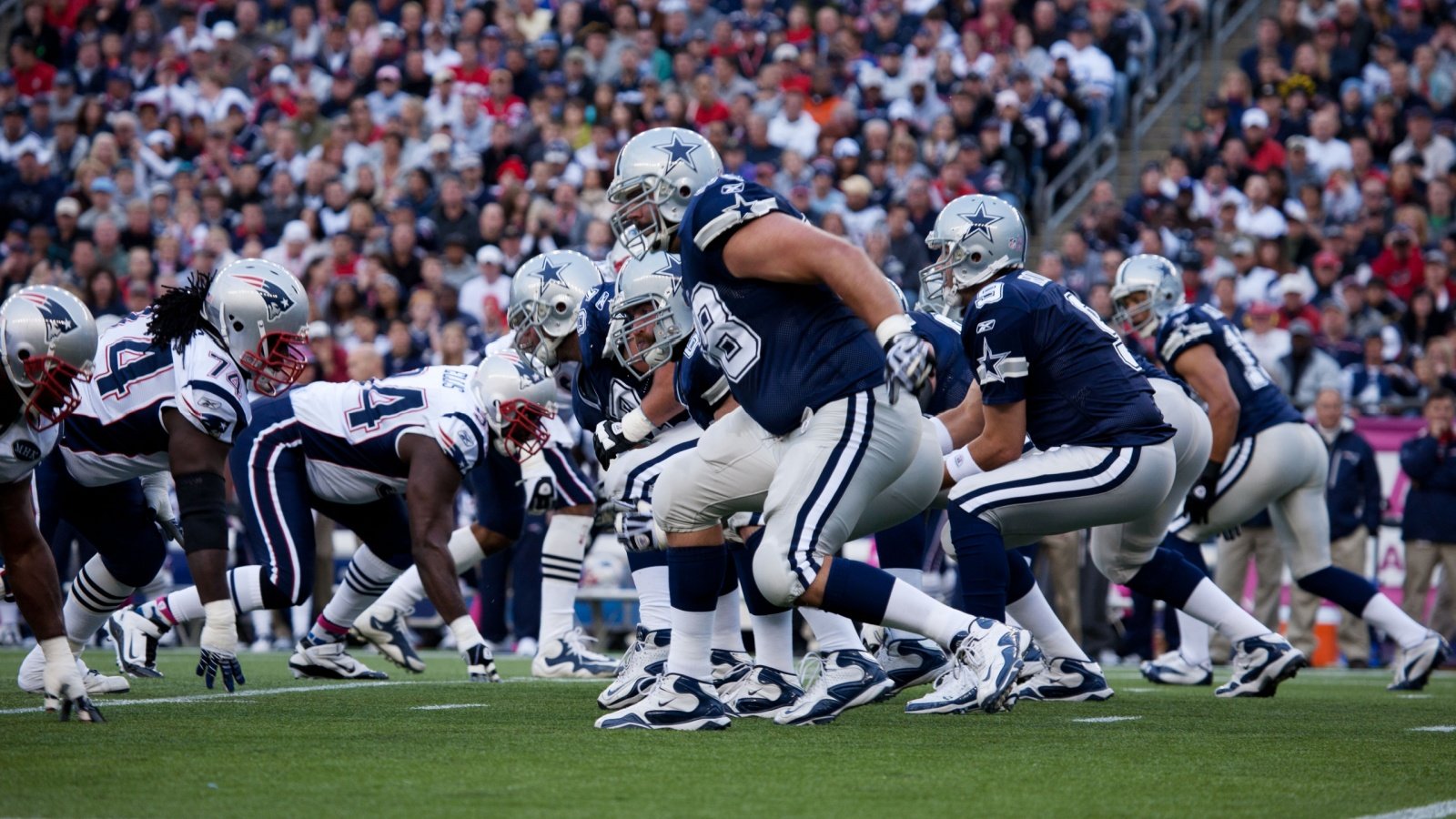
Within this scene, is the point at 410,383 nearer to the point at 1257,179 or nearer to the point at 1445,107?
the point at 1257,179

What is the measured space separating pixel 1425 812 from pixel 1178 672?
15.1 ft

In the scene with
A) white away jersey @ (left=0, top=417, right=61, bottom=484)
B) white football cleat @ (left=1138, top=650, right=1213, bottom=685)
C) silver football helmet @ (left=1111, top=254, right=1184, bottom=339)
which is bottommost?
white football cleat @ (left=1138, top=650, right=1213, bottom=685)

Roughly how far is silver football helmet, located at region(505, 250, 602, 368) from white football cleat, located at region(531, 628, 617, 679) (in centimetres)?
189

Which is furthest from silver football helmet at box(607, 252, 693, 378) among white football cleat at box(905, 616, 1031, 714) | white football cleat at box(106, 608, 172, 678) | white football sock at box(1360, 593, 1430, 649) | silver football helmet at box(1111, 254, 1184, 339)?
white football sock at box(1360, 593, 1430, 649)

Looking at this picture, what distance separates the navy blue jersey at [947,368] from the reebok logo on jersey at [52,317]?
3460 mm

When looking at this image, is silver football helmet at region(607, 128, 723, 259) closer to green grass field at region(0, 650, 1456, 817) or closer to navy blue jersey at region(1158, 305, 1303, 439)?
green grass field at region(0, 650, 1456, 817)

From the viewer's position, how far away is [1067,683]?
712cm

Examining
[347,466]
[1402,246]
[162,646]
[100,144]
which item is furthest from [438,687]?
[100,144]

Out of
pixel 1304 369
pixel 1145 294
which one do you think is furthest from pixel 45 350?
pixel 1304 369

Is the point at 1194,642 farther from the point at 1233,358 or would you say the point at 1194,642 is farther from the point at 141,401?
the point at 141,401

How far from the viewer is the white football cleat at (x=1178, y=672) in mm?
8531

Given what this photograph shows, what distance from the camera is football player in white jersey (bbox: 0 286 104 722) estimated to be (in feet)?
17.4

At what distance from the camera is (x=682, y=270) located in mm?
5406

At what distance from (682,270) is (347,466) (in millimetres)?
2995
